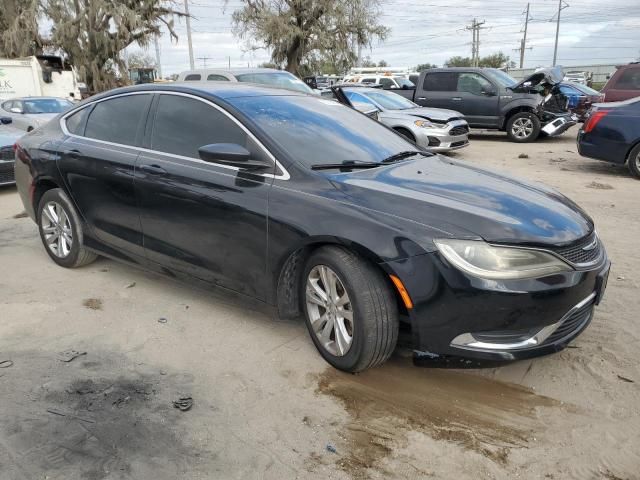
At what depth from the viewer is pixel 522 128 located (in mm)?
14062

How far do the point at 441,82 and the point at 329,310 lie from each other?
12939mm

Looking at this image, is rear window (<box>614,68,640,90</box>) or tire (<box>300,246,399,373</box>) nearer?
tire (<box>300,246,399,373</box>)

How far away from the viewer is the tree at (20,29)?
1176 inches

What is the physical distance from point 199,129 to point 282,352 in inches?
62.9

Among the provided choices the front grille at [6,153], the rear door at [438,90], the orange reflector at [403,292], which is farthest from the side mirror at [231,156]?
the rear door at [438,90]

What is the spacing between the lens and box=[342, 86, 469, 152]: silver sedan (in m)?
10.8

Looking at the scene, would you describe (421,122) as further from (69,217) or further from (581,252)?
(581,252)

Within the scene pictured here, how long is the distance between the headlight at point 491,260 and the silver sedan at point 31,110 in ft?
41.0

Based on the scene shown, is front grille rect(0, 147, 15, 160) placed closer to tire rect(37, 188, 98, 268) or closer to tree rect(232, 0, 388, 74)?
tire rect(37, 188, 98, 268)

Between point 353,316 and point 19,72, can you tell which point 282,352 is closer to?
point 353,316

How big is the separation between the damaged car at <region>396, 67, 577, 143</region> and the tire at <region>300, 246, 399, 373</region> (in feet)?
39.3

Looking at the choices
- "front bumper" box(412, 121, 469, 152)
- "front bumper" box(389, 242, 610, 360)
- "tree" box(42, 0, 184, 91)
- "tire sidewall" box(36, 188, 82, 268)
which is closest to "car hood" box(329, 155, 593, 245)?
"front bumper" box(389, 242, 610, 360)

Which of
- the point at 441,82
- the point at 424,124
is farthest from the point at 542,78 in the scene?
the point at 424,124

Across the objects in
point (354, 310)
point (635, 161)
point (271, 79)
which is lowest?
point (635, 161)
